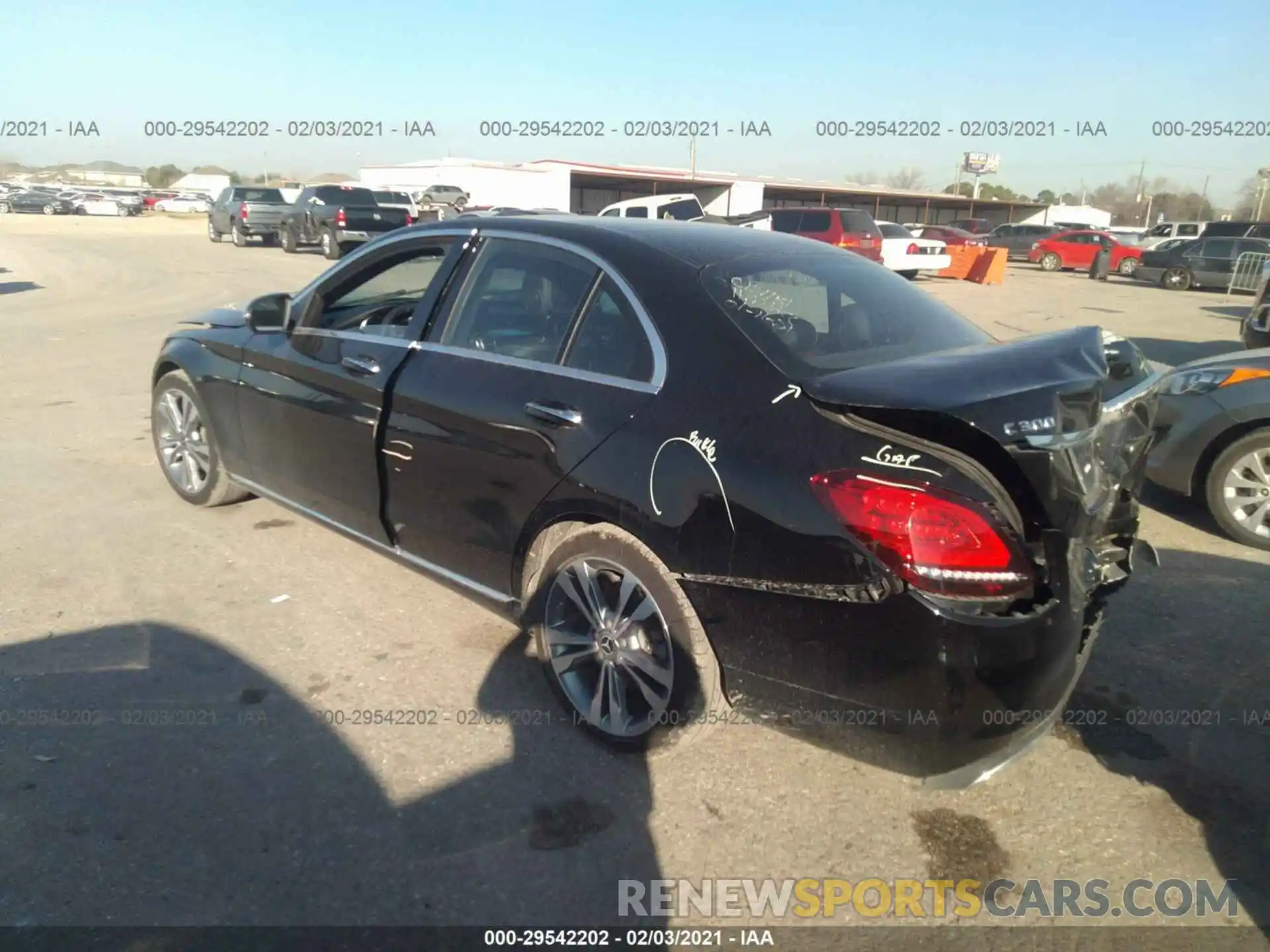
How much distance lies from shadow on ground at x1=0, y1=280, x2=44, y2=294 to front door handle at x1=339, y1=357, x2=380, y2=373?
15568mm

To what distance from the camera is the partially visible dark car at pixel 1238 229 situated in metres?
25.9

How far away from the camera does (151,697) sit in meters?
3.34

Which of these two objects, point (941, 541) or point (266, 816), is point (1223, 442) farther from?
point (266, 816)

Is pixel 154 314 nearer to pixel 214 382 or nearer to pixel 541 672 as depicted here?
pixel 214 382

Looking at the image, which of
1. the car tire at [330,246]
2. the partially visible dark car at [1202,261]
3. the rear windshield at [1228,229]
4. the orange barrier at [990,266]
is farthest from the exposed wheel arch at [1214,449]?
the rear windshield at [1228,229]

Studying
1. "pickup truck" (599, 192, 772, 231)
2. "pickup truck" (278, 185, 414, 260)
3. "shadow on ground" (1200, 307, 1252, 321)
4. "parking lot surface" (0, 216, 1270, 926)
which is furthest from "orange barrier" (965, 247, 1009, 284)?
"parking lot surface" (0, 216, 1270, 926)

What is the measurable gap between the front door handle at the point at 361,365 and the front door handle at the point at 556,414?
3.09ft

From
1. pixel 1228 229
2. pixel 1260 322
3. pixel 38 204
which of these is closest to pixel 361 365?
pixel 1260 322

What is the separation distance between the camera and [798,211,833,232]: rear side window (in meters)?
20.8

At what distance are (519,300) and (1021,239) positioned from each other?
37154mm

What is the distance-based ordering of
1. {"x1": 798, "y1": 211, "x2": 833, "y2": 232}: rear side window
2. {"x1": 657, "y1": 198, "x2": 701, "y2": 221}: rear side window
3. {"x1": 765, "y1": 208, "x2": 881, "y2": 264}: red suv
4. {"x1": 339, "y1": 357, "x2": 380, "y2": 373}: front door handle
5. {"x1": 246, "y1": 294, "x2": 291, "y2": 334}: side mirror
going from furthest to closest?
{"x1": 798, "y1": 211, "x2": 833, "y2": 232}: rear side window, {"x1": 765, "y1": 208, "x2": 881, "y2": 264}: red suv, {"x1": 657, "y1": 198, "x2": 701, "y2": 221}: rear side window, {"x1": 246, "y1": 294, "x2": 291, "y2": 334}: side mirror, {"x1": 339, "y1": 357, "x2": 380, "y2": 373}: front door handle

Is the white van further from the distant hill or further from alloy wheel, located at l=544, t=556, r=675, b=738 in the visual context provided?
the distant hill

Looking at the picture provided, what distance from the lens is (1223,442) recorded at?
16.9 ft

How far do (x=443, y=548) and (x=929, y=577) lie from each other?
195 cm
